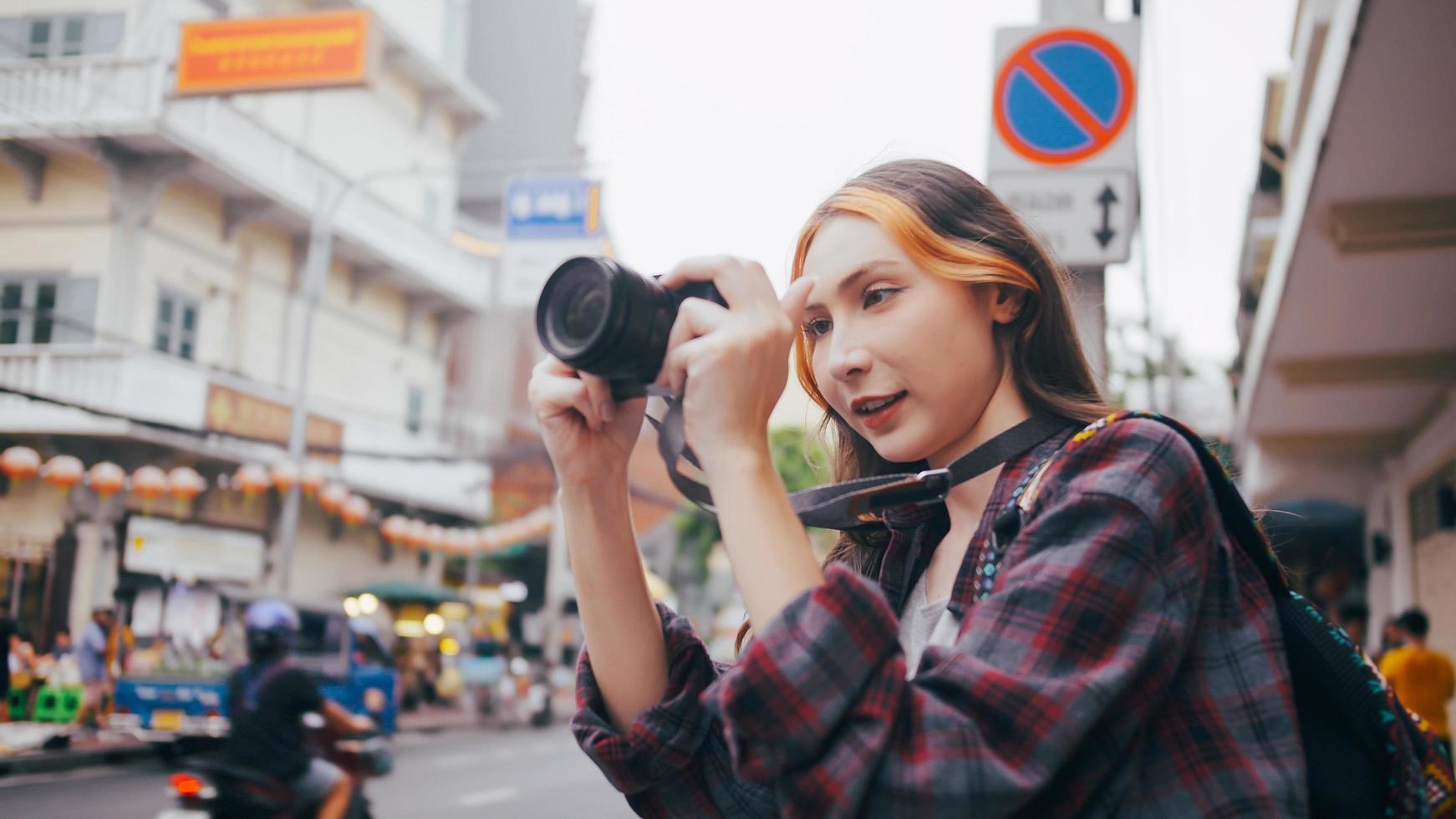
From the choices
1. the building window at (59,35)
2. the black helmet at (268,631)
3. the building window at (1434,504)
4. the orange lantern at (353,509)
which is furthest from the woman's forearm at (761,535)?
the orange lantern at (353,509)

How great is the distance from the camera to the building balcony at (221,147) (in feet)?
33.6

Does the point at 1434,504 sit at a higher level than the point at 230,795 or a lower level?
higher

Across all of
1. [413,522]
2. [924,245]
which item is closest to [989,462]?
[924,245]

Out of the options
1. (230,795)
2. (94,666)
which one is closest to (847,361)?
(230,795)

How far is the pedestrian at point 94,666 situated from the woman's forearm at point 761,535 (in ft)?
37.1

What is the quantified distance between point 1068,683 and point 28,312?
10038mm

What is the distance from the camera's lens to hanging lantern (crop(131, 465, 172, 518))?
12.7 m

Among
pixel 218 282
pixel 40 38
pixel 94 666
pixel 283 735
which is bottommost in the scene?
pixel 94 666

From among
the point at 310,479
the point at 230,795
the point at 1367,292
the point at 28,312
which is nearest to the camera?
the point at 230,795

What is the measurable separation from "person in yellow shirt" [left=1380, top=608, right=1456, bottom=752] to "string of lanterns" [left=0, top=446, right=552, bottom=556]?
9.70 meters

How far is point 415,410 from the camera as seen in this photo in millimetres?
21938

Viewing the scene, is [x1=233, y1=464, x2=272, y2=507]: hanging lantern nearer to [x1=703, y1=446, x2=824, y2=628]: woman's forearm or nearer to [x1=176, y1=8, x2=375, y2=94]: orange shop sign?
[x1=176, y1=8, x2=375, y2=94]: orange shop sign

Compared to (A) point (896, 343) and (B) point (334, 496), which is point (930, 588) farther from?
(B) point (334, 496)

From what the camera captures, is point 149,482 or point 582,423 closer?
point 582,423
